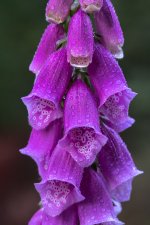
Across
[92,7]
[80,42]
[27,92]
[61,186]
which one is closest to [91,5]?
[92,7]

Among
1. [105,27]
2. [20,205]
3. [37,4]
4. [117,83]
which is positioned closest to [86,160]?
[117,83]

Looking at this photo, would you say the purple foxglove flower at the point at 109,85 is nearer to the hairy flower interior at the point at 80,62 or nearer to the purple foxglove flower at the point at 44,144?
the hairy flower interior at the point at 80,62

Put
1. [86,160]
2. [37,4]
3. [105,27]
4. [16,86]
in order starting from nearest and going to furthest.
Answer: [86,160], [105,27], [37,4], [16,86]

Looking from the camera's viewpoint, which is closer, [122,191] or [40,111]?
[40,111]

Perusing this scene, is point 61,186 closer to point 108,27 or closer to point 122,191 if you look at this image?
point 122,191

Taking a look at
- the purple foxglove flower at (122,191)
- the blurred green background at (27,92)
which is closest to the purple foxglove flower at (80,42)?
the purple foxglove flower at (122,191)

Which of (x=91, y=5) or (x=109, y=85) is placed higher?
(x=91, y=5)

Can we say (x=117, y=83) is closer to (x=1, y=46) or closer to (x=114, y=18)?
(x=114, y=18)
